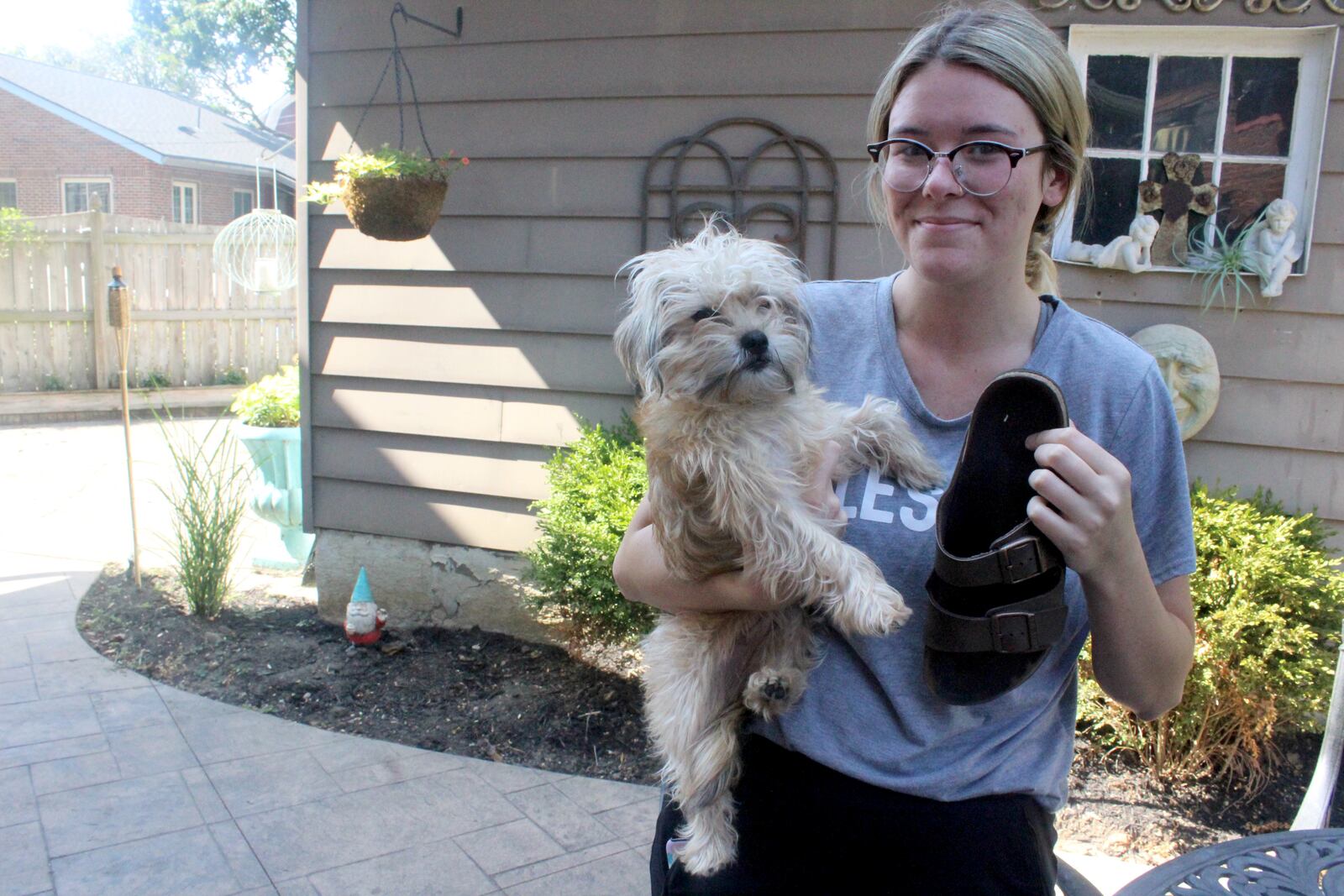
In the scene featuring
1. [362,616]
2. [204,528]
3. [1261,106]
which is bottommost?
[362,616]

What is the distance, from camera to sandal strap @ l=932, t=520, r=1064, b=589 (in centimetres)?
144

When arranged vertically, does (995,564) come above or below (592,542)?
above

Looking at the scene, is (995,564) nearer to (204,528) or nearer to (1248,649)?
(1248,649)

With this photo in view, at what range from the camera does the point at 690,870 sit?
187 cm

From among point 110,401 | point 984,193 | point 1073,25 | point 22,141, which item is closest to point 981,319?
point 984,193

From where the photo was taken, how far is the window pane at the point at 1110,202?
4348 millimetres

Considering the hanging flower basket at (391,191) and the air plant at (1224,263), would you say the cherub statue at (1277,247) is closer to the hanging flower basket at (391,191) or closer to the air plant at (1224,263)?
the air plant at (1224,263)

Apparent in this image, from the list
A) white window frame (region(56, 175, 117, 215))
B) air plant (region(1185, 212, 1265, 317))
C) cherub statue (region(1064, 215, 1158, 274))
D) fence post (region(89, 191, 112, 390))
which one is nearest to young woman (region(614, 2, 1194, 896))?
cherub statue (region(1064, 215, 1158, 274))

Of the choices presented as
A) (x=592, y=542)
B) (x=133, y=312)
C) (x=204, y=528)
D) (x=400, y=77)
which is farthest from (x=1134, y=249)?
(x=133, y=312)

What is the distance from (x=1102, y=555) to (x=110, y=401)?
15001mm

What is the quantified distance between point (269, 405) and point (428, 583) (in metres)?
1.98

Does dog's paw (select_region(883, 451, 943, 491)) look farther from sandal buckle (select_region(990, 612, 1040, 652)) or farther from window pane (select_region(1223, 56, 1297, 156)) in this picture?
window pane (select_region(1223, 56, 1297, 156))

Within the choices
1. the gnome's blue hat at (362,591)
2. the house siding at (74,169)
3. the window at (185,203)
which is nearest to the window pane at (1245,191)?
the gnome's blue hat at (362,591)

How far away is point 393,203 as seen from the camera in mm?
4855
